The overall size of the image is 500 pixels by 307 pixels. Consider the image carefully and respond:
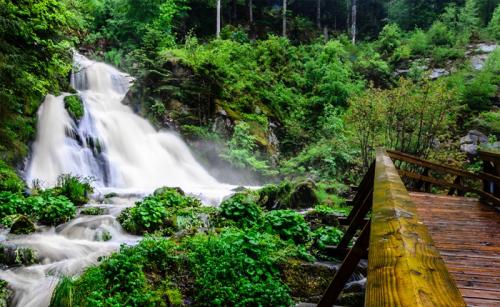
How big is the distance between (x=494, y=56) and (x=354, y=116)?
1572cm

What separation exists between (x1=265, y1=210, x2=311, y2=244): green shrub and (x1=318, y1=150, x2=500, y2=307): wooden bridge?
105 cm

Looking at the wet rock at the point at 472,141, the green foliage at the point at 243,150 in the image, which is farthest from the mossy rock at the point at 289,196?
the wet rock at the point at 472,141

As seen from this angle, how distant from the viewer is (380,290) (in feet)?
3.70

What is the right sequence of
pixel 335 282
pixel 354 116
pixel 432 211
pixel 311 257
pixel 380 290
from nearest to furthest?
1. pixel 380 290
2. pixel 335 282
3. pixel 432 211
4. pixel 311 257
5. pixel 354 116

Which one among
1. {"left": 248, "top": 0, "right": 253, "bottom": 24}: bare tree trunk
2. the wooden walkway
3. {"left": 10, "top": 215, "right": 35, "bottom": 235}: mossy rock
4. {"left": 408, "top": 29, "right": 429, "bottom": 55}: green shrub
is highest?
{"left": 248, "top": 0, "right": 253, "bottom": 24}: bare tree trunk

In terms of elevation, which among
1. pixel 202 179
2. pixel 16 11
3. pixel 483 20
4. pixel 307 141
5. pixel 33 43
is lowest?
pixel 202 179

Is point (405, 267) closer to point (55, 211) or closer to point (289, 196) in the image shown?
point (55, 211)

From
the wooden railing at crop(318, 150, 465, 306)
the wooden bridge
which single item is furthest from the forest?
the wooden railing at crop(318, 150, 465, 306)

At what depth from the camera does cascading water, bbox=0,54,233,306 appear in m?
6.89

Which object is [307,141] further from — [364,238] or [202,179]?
[364,238]

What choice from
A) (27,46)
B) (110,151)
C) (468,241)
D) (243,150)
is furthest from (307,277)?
(110,151)

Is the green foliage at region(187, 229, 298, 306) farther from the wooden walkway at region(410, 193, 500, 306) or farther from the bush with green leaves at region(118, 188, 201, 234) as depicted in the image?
the wooden walkway at region(410, 193, 500, 306)

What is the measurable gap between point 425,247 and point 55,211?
30.0ft

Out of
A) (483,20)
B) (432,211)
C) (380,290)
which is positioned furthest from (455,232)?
(483,20)
